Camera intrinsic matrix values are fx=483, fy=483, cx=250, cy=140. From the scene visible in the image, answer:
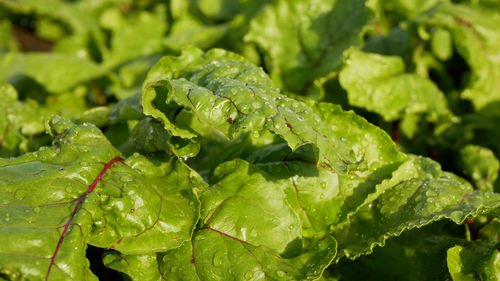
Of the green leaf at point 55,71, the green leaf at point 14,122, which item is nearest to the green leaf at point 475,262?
the green leaf at point 14,122

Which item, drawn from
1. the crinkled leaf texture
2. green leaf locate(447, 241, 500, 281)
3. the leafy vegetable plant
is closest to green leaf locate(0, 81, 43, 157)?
the leafy vegetable plant

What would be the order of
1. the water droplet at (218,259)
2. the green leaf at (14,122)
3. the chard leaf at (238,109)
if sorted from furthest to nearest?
the green leaf at (14,122)
the water droplet at (218,259)
the chard leaf at (238,109)

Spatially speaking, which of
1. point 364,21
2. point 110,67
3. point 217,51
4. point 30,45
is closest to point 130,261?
point 217,51

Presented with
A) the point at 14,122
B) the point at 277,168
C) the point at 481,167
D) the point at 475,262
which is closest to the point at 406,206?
the point at 475,262

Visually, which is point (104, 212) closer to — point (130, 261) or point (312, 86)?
point (130, 261)

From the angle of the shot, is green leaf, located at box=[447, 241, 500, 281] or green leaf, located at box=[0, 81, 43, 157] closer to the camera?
green leaf, located at box=[447, 241, 500, 281]

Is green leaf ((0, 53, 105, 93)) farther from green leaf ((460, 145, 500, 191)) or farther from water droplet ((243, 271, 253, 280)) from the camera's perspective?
green leaf ((460, 145, 500, 191))

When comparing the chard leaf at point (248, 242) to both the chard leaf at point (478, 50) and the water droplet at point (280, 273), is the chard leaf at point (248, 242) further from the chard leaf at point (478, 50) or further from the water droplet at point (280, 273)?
the chard leaf at point (478, 50)
